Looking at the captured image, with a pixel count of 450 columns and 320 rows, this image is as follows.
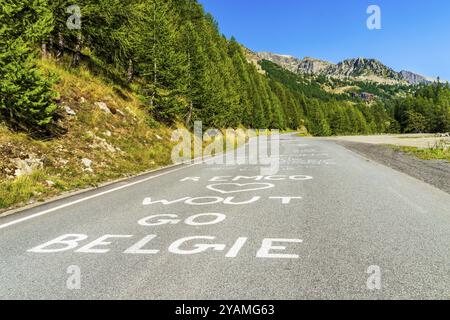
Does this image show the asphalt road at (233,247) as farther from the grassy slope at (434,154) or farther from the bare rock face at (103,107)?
the grassy slope at (434,154)

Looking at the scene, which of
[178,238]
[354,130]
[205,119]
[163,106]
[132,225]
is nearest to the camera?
[178,238]

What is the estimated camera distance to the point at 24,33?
11.9 meters

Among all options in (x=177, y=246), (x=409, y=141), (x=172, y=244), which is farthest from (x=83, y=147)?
(x=409, y=141)

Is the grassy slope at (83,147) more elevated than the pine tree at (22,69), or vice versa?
the pine tree at (22,69)

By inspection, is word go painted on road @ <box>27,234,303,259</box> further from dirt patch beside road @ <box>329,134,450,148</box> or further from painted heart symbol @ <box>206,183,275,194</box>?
dirt patch beside road @ <box>329,134,450,148</box>

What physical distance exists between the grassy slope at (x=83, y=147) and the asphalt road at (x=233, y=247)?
1.85 meters

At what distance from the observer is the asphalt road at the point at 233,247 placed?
12.2ft

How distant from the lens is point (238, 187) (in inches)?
428

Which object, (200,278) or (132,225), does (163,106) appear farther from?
(200,278)

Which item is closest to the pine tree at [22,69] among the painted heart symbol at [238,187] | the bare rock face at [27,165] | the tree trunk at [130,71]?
the bare rock face at [27,165]

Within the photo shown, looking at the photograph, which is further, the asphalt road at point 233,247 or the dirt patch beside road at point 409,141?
the dirt patch beside road at point 409,141
